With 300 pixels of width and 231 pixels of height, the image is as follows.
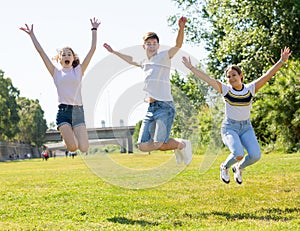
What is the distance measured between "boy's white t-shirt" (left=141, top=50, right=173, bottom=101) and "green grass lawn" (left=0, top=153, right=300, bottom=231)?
4.80 ft

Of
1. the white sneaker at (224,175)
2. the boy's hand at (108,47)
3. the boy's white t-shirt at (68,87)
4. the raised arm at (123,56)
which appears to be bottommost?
the white sneaker at (224,175)

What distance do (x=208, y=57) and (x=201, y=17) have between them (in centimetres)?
309

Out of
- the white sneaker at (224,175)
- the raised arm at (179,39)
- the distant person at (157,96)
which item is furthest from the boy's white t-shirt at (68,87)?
the white sneaker at (224,175)

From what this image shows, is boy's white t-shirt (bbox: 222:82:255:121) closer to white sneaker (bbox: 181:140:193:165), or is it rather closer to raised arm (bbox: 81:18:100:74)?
white sneaker (bbox: 181:140:193:165)

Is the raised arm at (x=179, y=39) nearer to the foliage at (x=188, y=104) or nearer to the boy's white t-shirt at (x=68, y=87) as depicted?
the foliage at (x=188, y=104)

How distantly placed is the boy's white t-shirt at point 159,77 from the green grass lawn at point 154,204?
1.46m

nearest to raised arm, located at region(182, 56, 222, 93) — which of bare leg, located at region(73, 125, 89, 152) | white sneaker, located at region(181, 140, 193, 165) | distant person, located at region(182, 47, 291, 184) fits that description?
distant person, located at region(182, 47, 291, 184)

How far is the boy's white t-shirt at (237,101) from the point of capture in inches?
316

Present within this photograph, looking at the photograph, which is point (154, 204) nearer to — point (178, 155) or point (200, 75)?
point (178, 155)

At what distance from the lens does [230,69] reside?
8266mm

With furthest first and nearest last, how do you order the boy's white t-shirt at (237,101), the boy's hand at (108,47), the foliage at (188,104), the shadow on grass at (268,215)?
the boy's hand at (108,47)
the foliage at (188,104)
the boy's white t-shirt at (237,101)
the shadow on grass at (268,215)

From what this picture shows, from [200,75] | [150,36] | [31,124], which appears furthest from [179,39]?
[31,124]

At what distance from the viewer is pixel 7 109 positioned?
73.3 meters

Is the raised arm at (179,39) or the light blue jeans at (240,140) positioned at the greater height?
the raised arm at (179,39)
